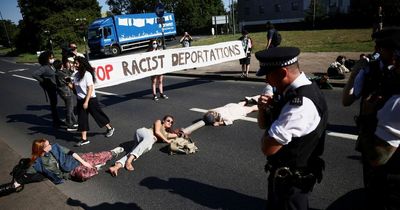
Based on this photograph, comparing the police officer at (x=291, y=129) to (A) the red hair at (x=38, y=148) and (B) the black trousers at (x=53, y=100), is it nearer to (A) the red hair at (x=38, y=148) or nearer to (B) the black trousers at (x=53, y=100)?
(A) the red hair at (x=38, y=148)

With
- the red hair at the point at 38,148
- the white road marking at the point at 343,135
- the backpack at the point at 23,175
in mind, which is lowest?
the white road marking at the point at 343,135

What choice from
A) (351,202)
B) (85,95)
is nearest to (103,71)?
(85,95)

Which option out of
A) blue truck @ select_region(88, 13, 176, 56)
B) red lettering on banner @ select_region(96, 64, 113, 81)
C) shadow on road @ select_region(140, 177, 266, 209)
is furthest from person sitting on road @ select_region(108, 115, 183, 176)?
blue truck @ select_region(88, 13, 176, 56)

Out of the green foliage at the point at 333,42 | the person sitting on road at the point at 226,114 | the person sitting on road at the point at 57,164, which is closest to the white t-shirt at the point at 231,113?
the person sitting on road at the point at 226,114

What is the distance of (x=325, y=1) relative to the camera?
4919 centimetres

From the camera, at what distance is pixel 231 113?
8039 millimetres

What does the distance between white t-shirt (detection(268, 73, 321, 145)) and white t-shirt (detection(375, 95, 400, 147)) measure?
638 mm

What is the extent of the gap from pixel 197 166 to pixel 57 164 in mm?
2451

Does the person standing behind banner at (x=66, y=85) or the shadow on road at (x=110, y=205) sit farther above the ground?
the person standing behind banner at (x=66, y=85)

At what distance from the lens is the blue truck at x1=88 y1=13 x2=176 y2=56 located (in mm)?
30219

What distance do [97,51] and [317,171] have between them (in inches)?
1212

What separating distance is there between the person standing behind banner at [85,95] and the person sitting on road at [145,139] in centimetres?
146

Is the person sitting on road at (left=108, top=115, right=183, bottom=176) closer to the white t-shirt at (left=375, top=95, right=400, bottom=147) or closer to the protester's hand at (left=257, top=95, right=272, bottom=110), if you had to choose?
the protester's hand at (left=257, top=95, right=272, bottom=110)

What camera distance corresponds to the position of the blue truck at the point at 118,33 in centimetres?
3022
